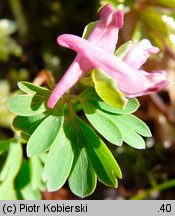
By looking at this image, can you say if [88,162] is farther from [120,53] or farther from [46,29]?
[46,29]

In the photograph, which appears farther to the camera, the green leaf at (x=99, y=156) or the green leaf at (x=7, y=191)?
the green leaf at (x=7, y=191)

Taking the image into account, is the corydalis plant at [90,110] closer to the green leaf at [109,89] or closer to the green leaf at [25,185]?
the green leaf at [109,89]

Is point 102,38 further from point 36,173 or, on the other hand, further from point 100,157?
point 36,173

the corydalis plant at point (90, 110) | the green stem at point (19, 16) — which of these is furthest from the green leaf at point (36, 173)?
the green stem at point (19, 16)

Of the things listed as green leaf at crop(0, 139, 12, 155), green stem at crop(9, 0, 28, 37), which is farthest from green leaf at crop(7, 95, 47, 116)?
green stem at crop(9, 0, 28, 37)

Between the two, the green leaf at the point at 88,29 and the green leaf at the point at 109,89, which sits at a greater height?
the green leaf at the point at 88,29

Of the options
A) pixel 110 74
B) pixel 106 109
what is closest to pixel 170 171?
pixel 106 109

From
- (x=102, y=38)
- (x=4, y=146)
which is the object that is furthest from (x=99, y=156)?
(x=4, y=146)
